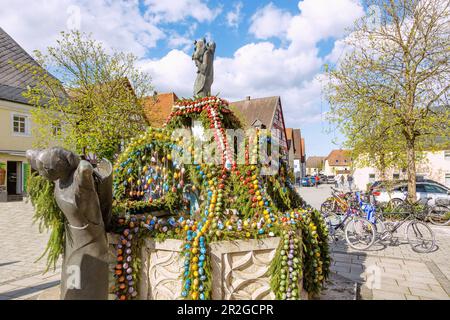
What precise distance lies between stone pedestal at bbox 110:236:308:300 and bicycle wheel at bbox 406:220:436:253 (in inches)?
240

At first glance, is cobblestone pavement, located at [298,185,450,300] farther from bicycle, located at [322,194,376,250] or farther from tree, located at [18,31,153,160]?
tree, located at [18,31,153,160]

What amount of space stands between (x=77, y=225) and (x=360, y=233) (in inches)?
277

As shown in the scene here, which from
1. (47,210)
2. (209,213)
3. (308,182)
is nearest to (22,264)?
(47,210)

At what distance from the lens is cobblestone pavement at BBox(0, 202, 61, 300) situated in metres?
4.81

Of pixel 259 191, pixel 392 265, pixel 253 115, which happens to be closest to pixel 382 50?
pixel 392 265

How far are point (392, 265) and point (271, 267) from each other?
14.5 feet

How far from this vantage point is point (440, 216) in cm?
1181

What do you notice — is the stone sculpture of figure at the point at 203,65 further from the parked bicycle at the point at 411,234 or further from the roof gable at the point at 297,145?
the roof gable at the point at 297,145

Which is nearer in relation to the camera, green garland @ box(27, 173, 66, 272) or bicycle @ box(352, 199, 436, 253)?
green garland @ box(27, 173, 66, 272)

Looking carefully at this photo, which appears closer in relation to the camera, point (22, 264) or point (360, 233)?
point (22, 264)

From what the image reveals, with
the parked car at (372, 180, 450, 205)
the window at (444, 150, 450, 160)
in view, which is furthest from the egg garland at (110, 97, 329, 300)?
the window at (444, 150, 450, 160)

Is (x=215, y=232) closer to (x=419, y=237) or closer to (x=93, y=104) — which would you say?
(x=419, y=237)

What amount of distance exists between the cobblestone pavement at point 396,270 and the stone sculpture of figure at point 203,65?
4358 mm
